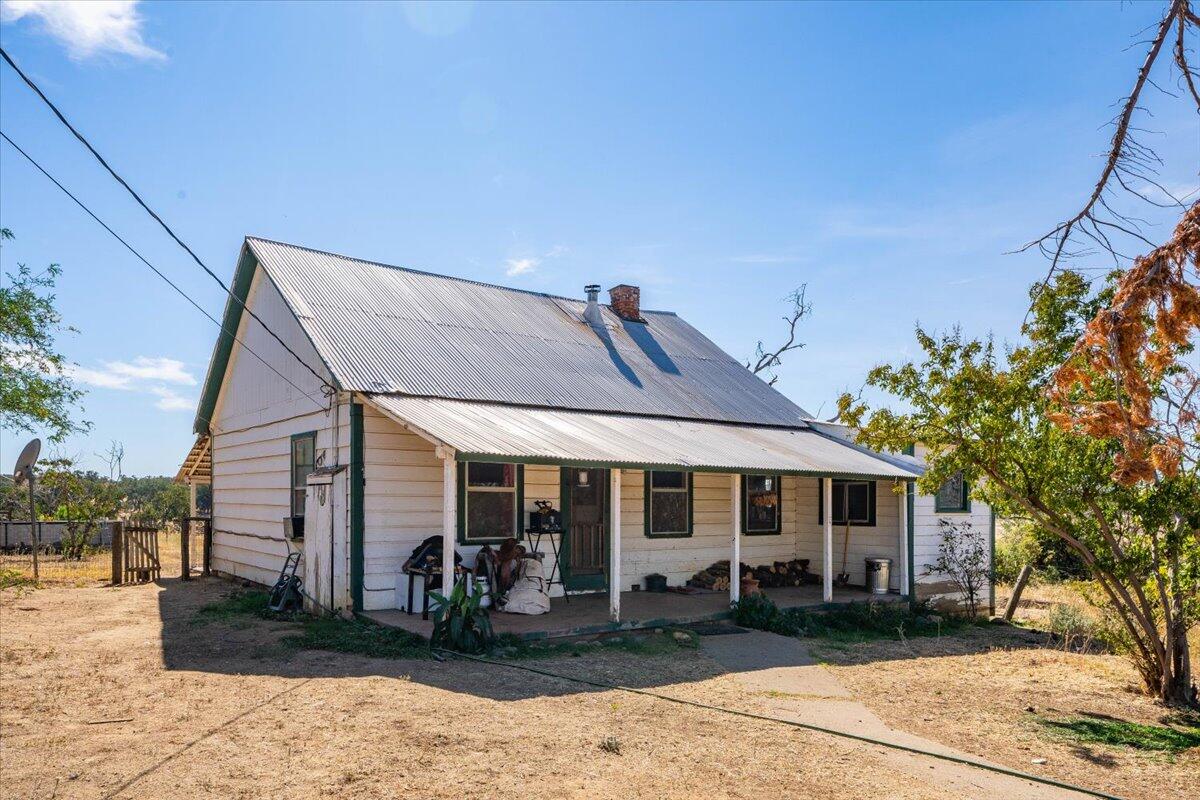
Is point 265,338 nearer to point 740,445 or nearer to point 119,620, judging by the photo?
point 119,620

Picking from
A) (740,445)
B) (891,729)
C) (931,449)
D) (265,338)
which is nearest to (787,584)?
(740,445)

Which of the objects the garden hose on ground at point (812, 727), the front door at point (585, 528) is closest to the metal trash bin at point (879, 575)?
the front door at point (585, 528)

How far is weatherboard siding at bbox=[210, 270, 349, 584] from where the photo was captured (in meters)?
12.6

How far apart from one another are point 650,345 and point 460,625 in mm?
9667

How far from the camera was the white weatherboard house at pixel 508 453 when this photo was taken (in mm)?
10914

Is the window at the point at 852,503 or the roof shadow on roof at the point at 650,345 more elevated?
the roof shadow on roof at the point at 650,345

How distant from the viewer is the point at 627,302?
62.8 ft

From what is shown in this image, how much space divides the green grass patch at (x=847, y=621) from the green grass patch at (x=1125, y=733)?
149 inches

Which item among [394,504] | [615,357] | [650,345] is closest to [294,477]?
[394,504]

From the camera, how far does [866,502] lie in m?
15.1

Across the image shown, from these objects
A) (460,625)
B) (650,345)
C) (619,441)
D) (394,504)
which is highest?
(650,345)

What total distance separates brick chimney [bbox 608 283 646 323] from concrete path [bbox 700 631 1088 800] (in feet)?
30.4

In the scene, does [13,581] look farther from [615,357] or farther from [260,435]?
[615,357]

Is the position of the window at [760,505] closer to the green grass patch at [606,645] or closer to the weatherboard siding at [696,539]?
the weatherboard siding at [696,539]
